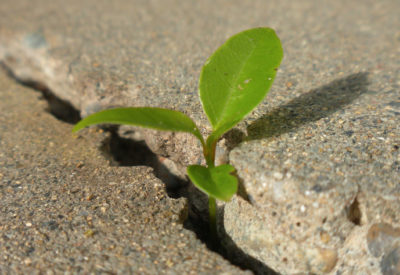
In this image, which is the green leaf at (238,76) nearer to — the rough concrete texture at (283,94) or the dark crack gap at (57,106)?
the rough concrete texture at (283,94)

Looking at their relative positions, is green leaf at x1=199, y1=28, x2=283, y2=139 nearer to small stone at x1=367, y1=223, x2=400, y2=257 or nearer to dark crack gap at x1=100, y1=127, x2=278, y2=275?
dark crack gap at x1=100, y1=127, x2=278, y2=275

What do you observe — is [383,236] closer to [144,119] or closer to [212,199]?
[212,199]

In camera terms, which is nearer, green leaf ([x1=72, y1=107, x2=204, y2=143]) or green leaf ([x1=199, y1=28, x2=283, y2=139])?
green leaf ([x1=72, y1=107, x2=204, y2=143])

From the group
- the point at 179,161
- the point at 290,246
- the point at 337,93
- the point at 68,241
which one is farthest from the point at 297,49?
the point at 68,241

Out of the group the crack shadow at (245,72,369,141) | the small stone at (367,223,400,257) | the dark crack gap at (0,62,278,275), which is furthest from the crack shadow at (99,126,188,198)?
the small stone at (367,223,400,257)

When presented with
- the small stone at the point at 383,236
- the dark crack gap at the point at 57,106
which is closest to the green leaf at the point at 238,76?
the small stone at the point at 383,236

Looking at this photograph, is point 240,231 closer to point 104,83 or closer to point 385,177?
point 385,177
